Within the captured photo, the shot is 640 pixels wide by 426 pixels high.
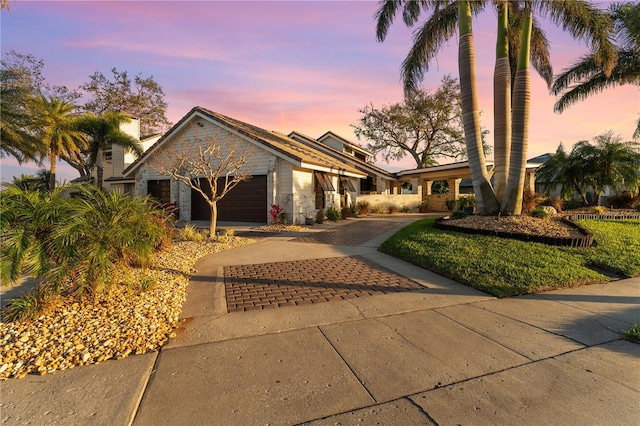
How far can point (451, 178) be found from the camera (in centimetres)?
2516

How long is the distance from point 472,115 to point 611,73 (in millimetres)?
11626

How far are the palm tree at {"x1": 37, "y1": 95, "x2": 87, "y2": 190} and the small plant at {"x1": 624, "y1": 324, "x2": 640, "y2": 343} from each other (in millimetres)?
29176

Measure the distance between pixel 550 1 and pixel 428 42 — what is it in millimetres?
3799

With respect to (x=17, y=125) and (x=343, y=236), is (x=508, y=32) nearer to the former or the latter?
(x=343, y=236)

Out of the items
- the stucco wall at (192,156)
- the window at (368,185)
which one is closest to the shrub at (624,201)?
the window at (368,185)

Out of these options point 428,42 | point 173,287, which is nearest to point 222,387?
point 173,287

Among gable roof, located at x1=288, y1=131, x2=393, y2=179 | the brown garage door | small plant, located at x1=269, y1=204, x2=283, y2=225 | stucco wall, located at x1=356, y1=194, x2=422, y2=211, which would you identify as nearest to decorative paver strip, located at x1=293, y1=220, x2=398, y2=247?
small plant, located at x1=269, y1=204, x2=283, y2=225

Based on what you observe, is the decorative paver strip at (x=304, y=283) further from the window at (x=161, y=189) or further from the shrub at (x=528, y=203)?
the window at (x=161, y=189)

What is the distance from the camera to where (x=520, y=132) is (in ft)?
32.3

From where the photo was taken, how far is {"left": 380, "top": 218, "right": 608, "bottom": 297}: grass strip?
5430mm

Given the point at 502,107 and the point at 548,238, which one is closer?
the point at 548,238

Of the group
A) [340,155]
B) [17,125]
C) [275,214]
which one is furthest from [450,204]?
[17,125]

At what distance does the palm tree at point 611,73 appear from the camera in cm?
1495

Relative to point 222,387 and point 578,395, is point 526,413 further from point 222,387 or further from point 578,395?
point 222,387
